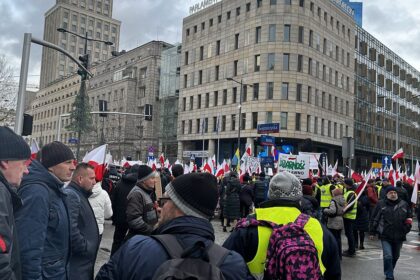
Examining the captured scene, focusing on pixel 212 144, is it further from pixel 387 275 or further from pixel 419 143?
pixel 419 143

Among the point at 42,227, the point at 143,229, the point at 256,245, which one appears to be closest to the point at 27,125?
the point at 143,229

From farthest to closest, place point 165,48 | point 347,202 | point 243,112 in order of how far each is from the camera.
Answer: point 165,48 < point 243,112 < point 347,202

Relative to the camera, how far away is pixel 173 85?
62406 millimetres

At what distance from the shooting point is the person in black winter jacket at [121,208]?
6769 mm

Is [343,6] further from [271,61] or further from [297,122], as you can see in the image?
[297,122]

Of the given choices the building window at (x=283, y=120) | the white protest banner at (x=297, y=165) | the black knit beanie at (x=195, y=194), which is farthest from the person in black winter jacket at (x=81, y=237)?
the building window at (x=283, y=120)

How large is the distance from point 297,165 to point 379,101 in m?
55.8

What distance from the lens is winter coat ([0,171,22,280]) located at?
7.07 feet

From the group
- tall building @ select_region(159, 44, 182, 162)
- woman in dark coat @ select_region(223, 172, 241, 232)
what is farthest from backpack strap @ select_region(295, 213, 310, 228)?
tall building @ select_region(159, 44, 182, 162)

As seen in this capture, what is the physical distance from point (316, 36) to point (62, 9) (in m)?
87.7

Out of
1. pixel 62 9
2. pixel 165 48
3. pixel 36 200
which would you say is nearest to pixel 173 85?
pixel 165 48

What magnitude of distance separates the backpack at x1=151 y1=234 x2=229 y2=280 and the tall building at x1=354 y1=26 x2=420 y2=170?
5901 cm

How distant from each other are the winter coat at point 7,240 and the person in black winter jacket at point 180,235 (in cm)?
47

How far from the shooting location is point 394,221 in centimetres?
777
